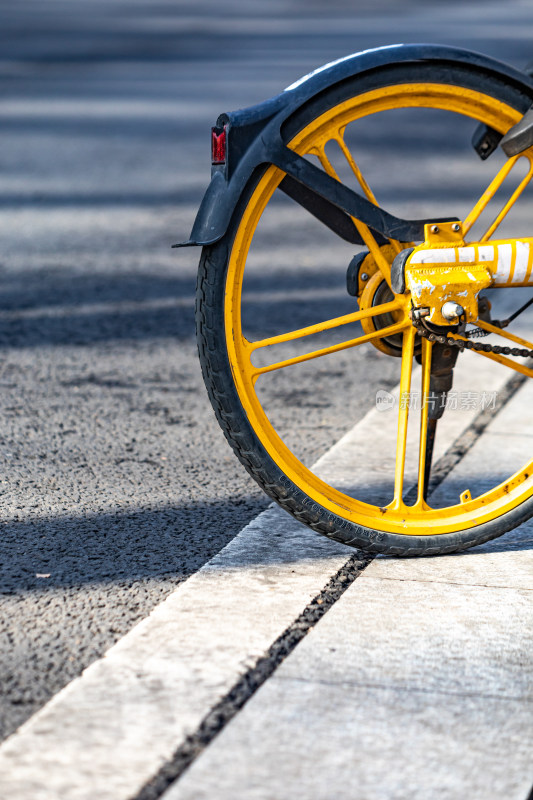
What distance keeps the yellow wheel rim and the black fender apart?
50mm

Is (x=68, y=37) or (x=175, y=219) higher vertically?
(x=68, y=37)

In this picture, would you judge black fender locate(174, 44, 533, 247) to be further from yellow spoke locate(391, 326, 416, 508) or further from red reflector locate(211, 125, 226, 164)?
yellow spoke locate(391, 326, 416, 508)

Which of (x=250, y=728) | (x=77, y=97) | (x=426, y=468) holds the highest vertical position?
(x=77, y=97)

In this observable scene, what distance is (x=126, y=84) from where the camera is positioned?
13.6 m

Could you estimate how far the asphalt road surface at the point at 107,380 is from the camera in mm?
2592

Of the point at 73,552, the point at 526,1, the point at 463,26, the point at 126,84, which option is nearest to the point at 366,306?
the point at 73,552

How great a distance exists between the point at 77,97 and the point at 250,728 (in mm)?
11308

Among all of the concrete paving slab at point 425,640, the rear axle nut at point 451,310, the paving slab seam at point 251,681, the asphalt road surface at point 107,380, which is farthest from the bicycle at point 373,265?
the asphalt road surface at point 107,380

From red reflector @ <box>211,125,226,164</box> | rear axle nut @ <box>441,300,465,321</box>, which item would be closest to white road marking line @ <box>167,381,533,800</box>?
rear axle nut @ <box>441,300,465,321</box>

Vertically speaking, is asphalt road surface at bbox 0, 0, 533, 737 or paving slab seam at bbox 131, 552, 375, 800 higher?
asphalt road surface at bbox 0, 0, 533, 737

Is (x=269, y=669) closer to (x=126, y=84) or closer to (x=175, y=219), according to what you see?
(x=175, y=219)

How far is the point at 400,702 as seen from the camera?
2.10 m

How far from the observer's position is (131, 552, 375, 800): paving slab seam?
74.2 inches

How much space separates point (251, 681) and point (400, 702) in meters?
0.29
